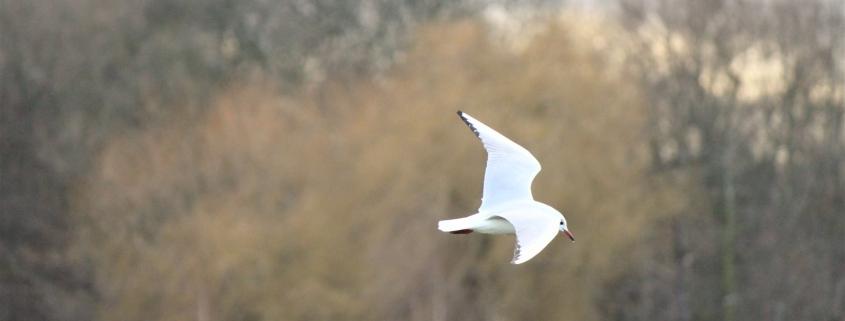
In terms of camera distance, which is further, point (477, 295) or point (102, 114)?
point (102, 114)

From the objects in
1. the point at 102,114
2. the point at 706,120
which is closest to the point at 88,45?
the point at 102,114

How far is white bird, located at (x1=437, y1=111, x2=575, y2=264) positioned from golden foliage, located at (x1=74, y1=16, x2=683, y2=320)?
12175 mm

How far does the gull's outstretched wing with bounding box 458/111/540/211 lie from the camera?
1241 cm

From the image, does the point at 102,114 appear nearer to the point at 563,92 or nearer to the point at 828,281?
the point at 563,92

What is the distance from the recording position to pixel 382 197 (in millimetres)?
26000

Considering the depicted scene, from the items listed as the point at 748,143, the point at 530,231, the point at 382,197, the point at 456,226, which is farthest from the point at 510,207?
the point at 748,143

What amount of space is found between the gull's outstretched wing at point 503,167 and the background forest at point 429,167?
1220cm

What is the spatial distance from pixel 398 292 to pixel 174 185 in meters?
4.03

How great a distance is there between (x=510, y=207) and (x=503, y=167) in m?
0.64

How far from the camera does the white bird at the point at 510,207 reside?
35.9 ft

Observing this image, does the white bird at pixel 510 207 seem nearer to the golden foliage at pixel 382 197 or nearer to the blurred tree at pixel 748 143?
the golden foliage at pixel 382 197

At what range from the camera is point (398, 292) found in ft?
82.4

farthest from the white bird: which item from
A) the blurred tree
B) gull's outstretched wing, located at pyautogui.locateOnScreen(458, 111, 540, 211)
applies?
the blurred tree

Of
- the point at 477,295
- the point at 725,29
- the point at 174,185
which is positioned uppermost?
the point at 725,29
